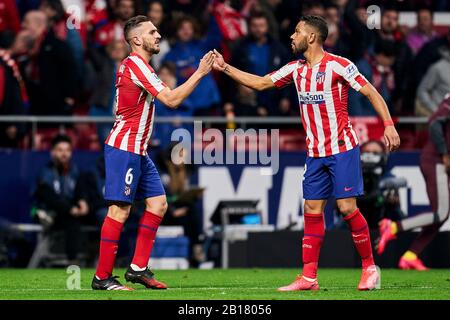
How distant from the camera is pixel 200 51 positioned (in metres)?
17.5

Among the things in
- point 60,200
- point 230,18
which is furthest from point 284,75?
point 230,18

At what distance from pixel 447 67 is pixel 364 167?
7.68 feet

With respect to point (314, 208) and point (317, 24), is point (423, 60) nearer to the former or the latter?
point (317, 24)

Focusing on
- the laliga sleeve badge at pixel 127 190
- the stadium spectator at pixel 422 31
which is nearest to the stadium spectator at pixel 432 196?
the stadium spectator at pixel 422 31

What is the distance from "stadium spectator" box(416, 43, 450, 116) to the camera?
57.5 ft

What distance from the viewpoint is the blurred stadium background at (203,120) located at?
53.1 ft

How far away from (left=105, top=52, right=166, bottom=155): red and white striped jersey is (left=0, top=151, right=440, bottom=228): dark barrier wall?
5.70 meters

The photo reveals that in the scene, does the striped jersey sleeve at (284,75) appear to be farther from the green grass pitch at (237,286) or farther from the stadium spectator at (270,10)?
the stadium spectator at (270,10)

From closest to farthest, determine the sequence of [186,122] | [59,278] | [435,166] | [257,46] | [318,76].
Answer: [318,76] → [59,278] → [435,166] → [186,122] → [257,46]

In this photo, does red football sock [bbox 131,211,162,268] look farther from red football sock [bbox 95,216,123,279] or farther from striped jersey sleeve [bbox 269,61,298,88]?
striped jersey sleeve [bbox 269,61,298,88]

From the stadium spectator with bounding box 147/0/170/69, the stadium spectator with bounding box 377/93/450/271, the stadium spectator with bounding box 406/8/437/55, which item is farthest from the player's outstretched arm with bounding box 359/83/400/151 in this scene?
the stadium spectator with bounding box 406/8/437/55
